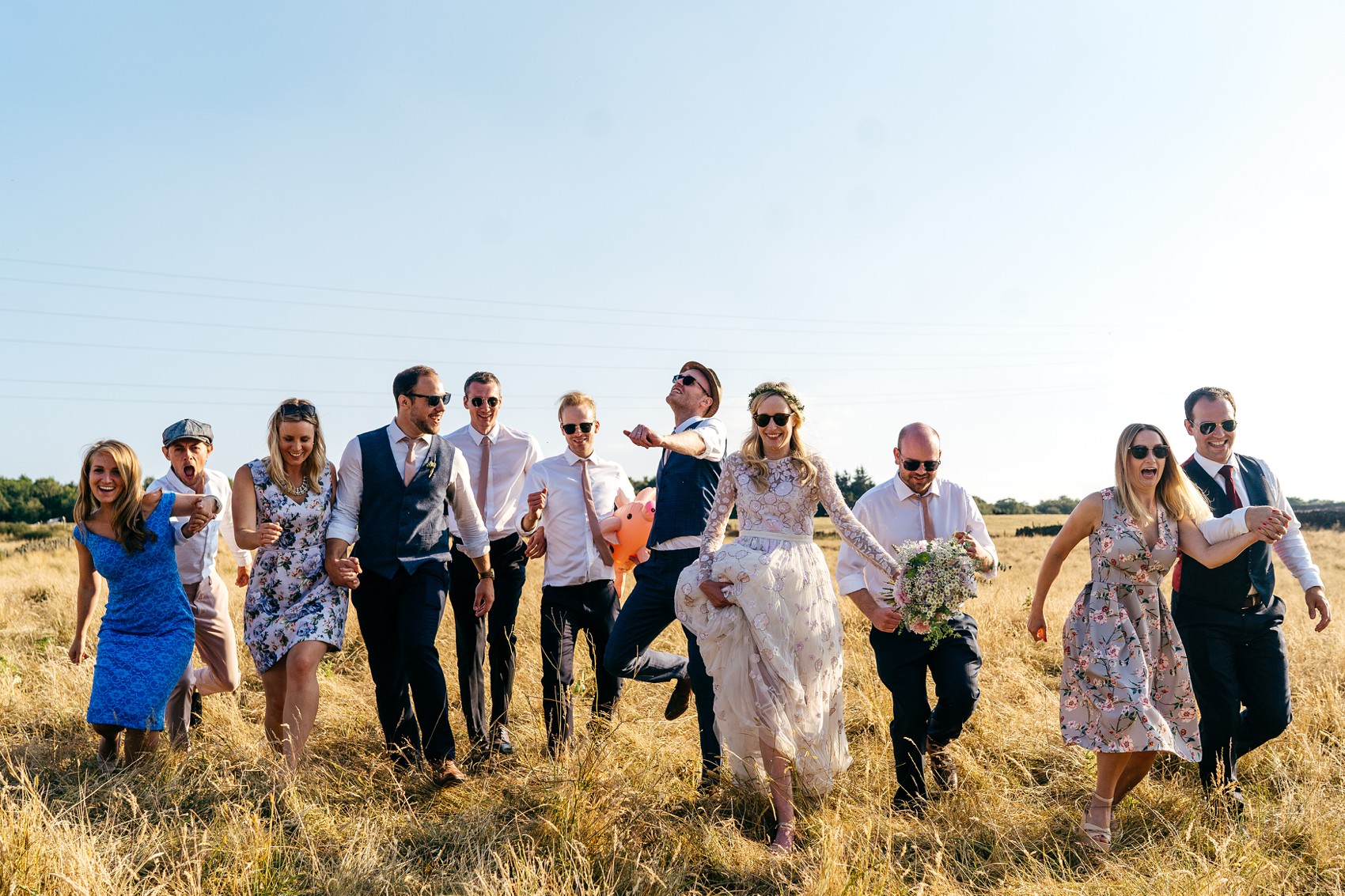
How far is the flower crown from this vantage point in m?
4.93


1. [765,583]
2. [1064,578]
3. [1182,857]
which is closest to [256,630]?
[765,583]

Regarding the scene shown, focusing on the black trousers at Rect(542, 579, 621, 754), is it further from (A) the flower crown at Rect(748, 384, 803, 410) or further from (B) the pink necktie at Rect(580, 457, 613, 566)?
(A) the flower crown at Rect(748, 384, 803, 410)

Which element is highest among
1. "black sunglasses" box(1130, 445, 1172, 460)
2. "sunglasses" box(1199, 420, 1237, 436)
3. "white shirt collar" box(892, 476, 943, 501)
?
"sunglasses" box(1199, 420, 1237, 436)

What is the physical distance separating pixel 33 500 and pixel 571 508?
61.0m

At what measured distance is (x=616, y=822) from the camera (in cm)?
447

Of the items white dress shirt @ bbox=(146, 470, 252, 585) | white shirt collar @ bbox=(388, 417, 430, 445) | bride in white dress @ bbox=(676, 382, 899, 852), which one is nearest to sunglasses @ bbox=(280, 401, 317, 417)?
white shirt collar @ bbox=(388, 417, 430, 445)

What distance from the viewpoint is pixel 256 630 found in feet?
17.2

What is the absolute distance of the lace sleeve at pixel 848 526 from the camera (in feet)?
15.9

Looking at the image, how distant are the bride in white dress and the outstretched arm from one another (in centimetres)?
74

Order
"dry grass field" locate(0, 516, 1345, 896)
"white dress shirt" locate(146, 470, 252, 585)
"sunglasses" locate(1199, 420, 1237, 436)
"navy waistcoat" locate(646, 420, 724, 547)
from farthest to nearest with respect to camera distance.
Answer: "white dress shirt" locate(146, 470, 252, 585), "sunglasses" locate(1199, 420, 1237, 436), "navy waistcoat" locate(646, 420, 724, 547), "dry grass field" locate(0, 516, 1345, 896)

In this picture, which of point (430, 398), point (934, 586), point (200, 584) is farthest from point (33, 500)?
point (934, 586)

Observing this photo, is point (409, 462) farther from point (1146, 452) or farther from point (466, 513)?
point (1146, 452)

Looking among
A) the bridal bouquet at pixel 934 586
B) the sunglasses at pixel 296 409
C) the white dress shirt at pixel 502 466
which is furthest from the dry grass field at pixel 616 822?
the sunglasses at pixel 296 409

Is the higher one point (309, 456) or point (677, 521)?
point (309, 456)
